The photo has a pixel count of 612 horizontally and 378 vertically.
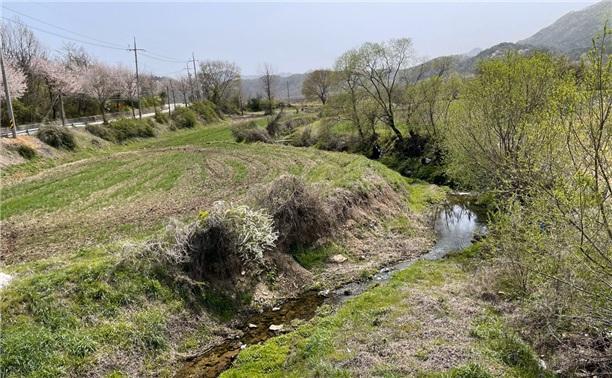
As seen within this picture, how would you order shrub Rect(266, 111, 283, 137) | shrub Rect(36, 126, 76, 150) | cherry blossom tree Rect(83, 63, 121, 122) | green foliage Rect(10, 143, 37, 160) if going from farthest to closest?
cherry blossom tree Rect(83, 63, 121, 122), shrub Rect(266, 111, 283, 137), shrub Rect(36, 126, 76, 150), green foliage Rect(10, 143, 37, 160)

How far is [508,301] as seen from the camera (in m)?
13.0

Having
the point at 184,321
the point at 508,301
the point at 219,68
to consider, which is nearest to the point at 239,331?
the point at 184,321

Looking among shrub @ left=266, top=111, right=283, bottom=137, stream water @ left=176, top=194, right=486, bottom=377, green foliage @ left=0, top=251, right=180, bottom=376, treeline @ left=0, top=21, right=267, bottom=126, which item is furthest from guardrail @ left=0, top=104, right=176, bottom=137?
stream water @ left=176, top=194, right=486, bottom=377

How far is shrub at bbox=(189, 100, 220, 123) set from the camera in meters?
84.2

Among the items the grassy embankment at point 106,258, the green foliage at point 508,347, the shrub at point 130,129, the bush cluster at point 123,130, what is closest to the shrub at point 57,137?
the grassy embankment at point 106,258

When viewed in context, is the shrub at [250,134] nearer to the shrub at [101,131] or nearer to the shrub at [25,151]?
the shrub at [101,131]

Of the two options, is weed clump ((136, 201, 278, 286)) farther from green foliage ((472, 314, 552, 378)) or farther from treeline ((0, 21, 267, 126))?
treeline ((0, 21, 267, 126))

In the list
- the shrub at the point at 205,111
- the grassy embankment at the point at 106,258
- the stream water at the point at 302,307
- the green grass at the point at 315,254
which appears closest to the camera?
the grassy embankment at the point at 106,258

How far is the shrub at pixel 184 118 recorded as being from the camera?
244ft

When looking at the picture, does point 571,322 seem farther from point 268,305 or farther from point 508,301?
point 268,305

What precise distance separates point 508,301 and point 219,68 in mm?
117336

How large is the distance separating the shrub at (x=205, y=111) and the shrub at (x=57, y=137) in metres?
39.3

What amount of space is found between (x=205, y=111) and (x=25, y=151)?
49.7 m

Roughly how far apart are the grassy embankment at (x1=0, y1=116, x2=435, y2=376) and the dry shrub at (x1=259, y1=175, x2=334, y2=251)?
14.2ft
